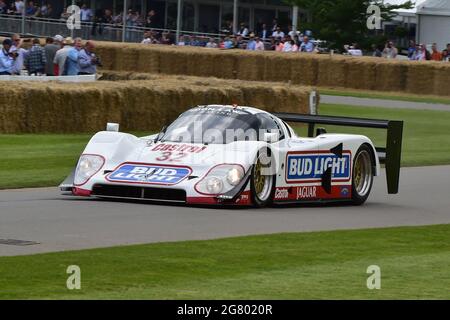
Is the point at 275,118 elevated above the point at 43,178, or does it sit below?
above

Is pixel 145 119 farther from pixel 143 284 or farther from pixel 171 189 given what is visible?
pixel 143 284

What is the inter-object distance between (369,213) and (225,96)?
1292 centimetres

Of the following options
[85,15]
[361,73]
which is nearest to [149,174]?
[361,73]

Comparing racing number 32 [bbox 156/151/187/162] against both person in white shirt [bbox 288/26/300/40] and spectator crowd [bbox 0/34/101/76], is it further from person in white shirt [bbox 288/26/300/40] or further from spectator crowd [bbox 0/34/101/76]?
person in white shirt [bbox 288/26/300/40]

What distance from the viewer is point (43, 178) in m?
17.1

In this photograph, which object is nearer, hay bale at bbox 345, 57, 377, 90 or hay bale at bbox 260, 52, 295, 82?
hay bale at bbox 345, 57, 377, 90

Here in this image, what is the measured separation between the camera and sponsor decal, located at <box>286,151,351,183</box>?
1490 cm

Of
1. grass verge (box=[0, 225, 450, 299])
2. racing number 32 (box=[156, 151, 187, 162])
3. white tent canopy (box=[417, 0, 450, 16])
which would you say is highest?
white tent canopy (box=[417, 0, 450, 16])

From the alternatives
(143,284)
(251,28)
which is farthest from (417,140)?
(251,28)

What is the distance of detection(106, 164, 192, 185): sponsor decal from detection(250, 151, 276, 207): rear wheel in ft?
2.41

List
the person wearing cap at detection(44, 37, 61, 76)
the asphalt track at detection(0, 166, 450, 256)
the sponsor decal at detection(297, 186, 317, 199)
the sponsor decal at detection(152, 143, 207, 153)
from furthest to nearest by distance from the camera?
the person wearing cap at detection(44, 37, 61, 76) < the sponsor decal at detection(297, 186, 317, 199) < the sponsor decal at detection(152, 143, 207, 153) < the asphalt track at detection(0, 166, 450, 256)

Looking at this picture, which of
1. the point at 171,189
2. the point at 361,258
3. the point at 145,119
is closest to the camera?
the point at 361,258

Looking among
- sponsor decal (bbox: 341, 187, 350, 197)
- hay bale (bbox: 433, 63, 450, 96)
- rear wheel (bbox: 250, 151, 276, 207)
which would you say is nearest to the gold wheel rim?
rear wheel (bbox: 250, 151, 276, 207)

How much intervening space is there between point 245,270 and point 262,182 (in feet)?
15.0
